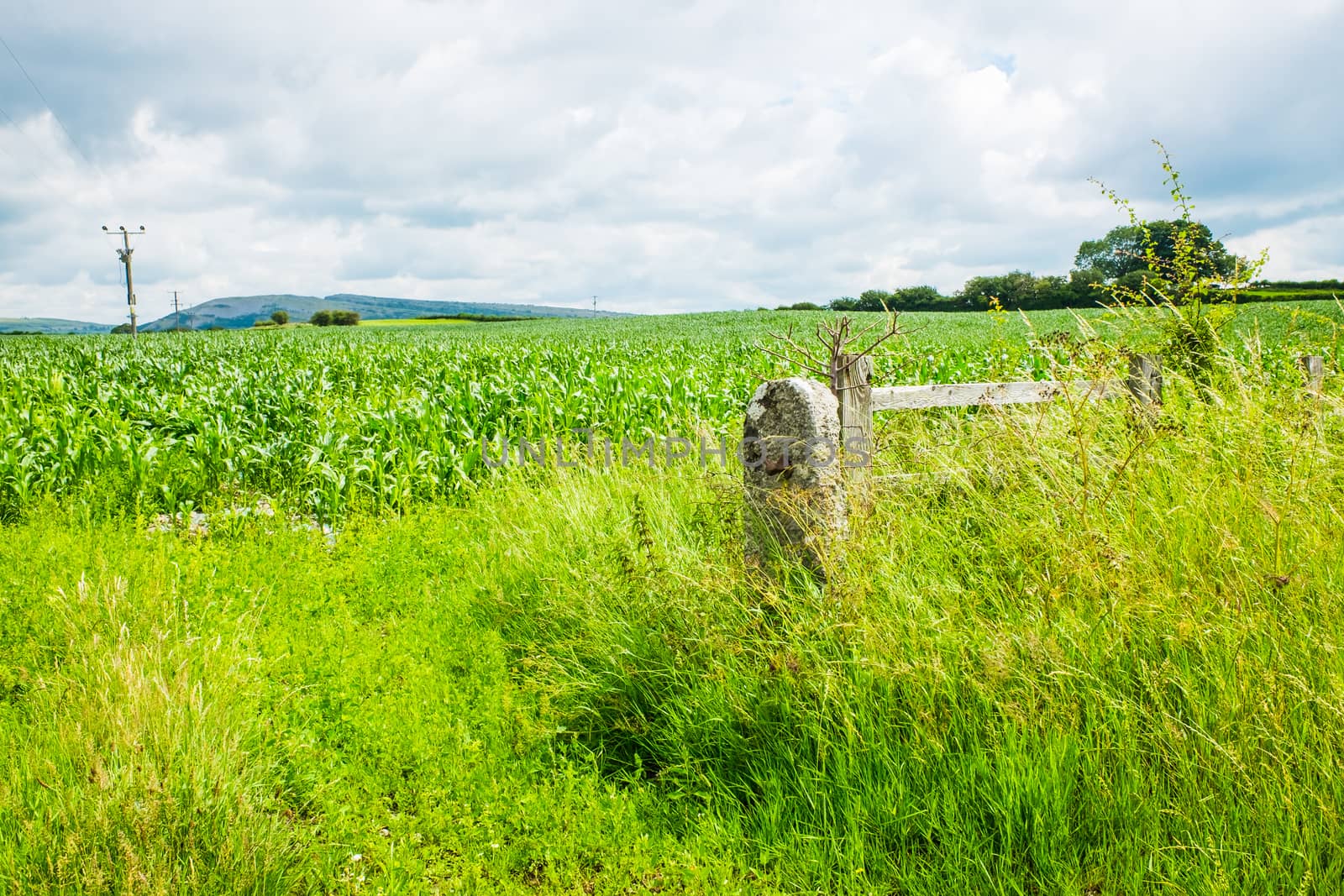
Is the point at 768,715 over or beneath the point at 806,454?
beneath

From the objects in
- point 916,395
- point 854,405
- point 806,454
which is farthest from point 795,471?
point 916,395

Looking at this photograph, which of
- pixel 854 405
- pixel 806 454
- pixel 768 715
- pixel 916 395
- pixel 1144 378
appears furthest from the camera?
pixel 1144 378

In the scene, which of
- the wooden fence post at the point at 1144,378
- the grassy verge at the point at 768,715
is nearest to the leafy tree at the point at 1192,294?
the wooden fence post at the point at 1144,378

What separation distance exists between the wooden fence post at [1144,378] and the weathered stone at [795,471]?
4.49 meters

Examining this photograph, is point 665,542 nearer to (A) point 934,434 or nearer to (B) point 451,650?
(B) point 451,650

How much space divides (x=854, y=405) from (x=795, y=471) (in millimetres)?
977

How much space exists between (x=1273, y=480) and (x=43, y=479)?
10.9 metres

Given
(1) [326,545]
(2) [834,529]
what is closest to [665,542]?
(2) [834,529]

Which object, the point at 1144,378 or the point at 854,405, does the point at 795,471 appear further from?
the point at 1144,378

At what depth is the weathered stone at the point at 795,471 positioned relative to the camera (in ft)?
12.5

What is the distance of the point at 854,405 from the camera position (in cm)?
468

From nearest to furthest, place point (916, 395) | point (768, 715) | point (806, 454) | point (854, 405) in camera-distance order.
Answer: point (768, 715) → point (806, 454) → point (854, 405) → point (916, 395)

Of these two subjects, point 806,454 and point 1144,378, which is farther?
point 1144,378

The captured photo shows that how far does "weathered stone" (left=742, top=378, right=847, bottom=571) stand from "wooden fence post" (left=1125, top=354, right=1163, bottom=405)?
14.7 ft
